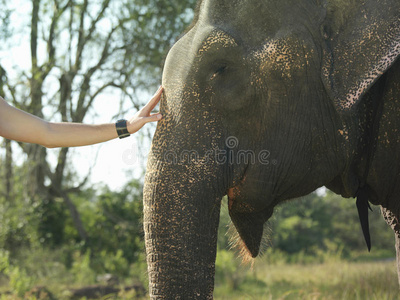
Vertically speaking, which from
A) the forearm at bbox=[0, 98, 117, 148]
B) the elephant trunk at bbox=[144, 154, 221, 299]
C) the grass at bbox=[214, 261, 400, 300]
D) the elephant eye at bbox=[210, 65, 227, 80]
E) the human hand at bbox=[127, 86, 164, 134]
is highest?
the elephant eye at bbox=[210, 65, 227, 80]

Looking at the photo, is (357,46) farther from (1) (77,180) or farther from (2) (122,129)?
(1) (77,180)

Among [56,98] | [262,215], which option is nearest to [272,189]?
[262,215]

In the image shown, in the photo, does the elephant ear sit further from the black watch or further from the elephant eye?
the black watch

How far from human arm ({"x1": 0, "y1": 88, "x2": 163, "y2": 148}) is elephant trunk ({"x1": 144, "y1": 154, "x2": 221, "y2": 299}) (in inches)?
12.0

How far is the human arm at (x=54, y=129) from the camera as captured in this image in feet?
6.56

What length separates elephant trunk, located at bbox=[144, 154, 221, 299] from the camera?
1.93 m

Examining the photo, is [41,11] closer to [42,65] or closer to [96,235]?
→ [42,65]

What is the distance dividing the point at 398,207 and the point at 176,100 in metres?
1.33

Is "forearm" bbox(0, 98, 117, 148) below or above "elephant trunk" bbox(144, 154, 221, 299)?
above

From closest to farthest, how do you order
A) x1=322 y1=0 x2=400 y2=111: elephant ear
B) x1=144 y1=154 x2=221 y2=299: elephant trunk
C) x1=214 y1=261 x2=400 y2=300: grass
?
x1=144 y1=154 x2=221 y2=299: elephant trunk, x1=322 y1=0 x2=400 y2=111: elephant ear, x1=214 y1=261 x2=400 y2=300: grass

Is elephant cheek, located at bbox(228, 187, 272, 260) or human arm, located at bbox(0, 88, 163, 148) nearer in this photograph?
human arm, located at bbox(0, 88, 163, 148)

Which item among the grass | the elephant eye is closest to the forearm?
the elephant eye

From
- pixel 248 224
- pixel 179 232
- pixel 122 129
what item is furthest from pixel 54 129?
pixel 248 224

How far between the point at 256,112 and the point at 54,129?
35.9 inches
